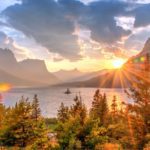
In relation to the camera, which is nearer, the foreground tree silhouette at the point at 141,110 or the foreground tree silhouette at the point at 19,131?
the foreground tree silhouette at the point at 19,131

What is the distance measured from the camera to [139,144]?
98.5 feet

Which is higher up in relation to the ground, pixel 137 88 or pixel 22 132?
pixel 137 88

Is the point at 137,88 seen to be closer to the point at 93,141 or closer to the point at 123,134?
the point at 123,134

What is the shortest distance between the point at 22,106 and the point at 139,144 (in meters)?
11.9

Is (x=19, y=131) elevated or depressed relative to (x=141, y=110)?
depressed

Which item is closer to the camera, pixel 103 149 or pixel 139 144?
Answer: pixel 103 149

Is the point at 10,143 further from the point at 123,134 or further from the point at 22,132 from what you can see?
the point at 123,134

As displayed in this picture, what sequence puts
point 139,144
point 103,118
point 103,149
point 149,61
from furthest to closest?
point 103,118
point 149,61
point 139,144
point 103,149

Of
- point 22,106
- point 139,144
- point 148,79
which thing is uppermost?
point 148,79

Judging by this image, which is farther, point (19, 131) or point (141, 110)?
point (141, 110)

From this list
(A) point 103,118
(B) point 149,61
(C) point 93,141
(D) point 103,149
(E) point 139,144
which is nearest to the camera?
(D) point 103,149

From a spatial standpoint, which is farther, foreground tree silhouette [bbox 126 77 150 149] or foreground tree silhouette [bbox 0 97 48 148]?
foreground tree silhouette [bbox 126 77 150 149]

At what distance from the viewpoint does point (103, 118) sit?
196 ft

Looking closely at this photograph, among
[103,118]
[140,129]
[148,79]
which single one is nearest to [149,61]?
[148,79]
